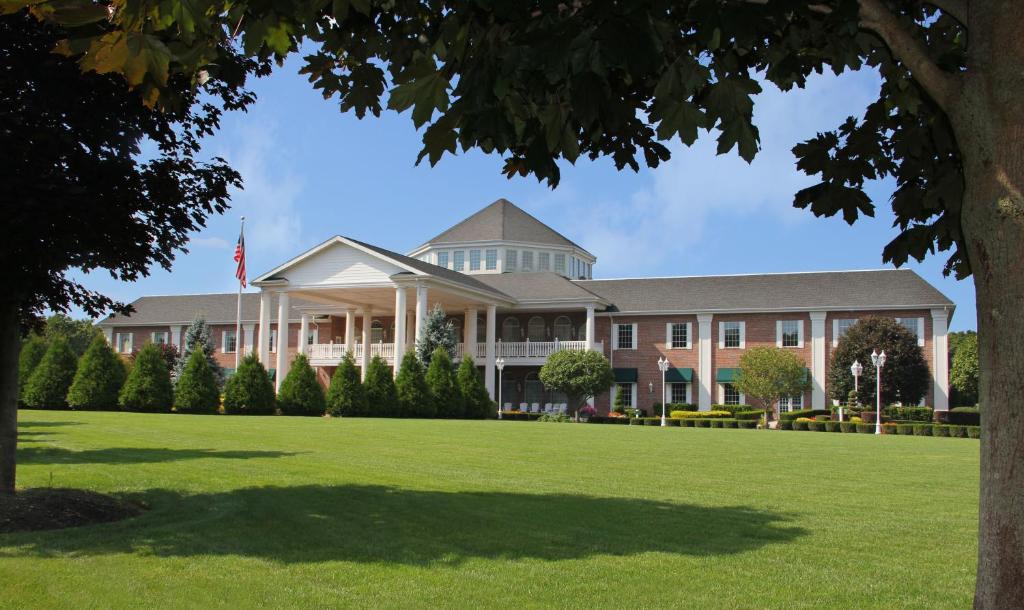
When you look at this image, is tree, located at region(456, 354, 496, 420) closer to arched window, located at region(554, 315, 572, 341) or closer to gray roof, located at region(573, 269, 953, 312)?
arched window, located at region(554, 315, 572, 341)

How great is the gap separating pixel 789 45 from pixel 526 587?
14.3 feet

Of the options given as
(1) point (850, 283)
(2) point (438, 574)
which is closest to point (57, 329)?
(1) point (850, 283)

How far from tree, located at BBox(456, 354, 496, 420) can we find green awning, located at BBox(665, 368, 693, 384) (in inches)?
577

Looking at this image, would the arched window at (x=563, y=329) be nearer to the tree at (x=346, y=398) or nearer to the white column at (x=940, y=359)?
the tree at (x=346, y=398)

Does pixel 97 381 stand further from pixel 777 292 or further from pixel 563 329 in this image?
pixel 777 292

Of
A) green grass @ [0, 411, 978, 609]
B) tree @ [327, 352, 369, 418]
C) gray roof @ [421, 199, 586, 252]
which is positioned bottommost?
green grass @ [0, 411, 978, 609]

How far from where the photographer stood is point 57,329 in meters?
84.3

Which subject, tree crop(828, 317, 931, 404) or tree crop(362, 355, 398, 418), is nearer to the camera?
tree crop(362, 355, 398, 418)

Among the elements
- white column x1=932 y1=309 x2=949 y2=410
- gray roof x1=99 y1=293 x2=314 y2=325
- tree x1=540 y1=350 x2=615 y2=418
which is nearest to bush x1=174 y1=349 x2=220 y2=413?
tree x1=540 y1=350 x2=615 y2=418

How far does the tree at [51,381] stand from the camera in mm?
39875

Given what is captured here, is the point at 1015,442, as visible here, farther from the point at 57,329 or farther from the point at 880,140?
the point at 57,329

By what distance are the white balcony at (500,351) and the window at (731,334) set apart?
25.6ft

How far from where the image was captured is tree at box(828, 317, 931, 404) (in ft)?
149

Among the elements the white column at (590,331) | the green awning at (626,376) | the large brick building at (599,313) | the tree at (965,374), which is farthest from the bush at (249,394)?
the tree at (965,374)
